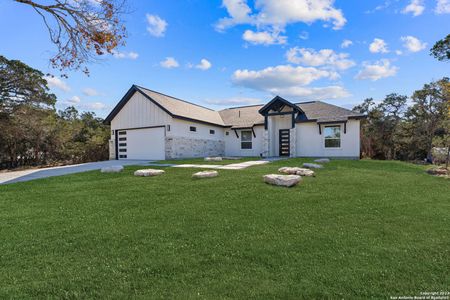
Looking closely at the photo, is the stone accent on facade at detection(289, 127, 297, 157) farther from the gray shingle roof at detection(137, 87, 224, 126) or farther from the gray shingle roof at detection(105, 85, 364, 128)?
the gray shingle roof at detection(137, 87, 224, 126)

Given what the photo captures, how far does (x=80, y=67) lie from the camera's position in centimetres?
754

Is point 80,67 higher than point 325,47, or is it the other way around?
point 325,47

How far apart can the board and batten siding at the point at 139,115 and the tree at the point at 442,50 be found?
46.9 ft

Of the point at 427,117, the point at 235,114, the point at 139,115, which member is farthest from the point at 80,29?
the point at 427,117

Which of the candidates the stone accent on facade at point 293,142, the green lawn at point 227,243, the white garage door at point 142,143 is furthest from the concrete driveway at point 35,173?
the stone accent on facade at point 293,142

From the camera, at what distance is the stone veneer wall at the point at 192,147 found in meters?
15.6

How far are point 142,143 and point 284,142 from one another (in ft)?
34.0

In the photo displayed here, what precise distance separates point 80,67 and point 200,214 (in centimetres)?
623

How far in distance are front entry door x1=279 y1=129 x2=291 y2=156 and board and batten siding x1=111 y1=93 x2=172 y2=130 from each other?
848 cm

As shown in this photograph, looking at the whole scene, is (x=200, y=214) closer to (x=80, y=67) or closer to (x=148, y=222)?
(x=148, y=222)

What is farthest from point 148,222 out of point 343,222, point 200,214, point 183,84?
point 183,84

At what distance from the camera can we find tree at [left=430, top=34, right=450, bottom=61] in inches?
441

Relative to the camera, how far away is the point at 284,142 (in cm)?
1848

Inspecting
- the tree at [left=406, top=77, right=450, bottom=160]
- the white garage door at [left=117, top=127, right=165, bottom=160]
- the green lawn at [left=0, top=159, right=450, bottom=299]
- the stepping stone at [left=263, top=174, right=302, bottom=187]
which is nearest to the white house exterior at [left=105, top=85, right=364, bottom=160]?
the white garage door at [left=117, top=127, right=165, bottom=160]
